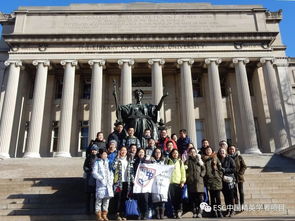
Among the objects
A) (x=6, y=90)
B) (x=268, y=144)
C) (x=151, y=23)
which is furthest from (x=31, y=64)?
(x=268, y=144)

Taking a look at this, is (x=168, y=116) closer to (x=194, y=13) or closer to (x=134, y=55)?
(x=134, y=55)

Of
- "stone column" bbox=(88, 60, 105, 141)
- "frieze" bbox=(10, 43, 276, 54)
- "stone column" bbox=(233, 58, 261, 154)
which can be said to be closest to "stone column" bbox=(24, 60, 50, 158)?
"frieze" bbox=(10, 43, 276, 54)

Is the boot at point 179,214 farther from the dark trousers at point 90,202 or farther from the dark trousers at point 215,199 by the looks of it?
the dark trousers at point 90,202

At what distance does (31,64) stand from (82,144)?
8513 mm

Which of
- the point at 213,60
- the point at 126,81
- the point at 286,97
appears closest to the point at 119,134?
the point at 126,81

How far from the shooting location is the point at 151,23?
84.1 feet

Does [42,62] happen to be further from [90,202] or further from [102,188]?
[102,188]

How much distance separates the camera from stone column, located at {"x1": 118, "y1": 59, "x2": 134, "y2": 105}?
2228cm

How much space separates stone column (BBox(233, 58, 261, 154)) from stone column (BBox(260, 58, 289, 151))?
1.90 m

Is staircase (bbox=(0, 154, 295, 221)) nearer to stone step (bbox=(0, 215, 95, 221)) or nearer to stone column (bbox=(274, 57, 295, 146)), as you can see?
stone step (bbox=(0, 215, 95, 221))

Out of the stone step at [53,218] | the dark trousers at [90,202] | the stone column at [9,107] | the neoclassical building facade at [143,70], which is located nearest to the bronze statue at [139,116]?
the dark trousers at [90,202]

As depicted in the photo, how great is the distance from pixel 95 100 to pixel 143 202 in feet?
54.7

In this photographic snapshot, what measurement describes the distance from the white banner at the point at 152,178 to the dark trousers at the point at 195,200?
77cm

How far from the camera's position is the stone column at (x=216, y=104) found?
21.7 meters
